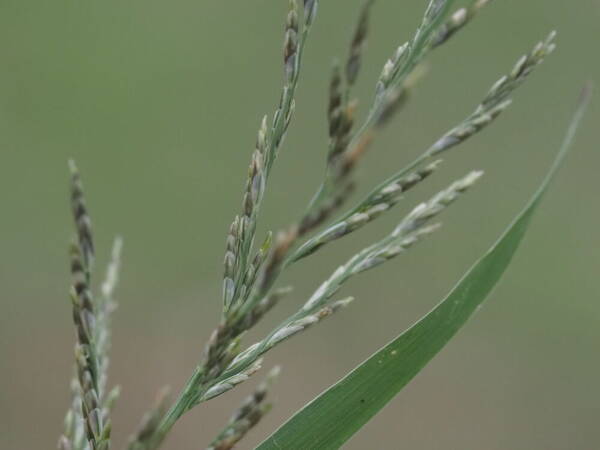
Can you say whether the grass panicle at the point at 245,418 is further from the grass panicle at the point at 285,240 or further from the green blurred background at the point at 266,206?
the green blurred background at the point at 266,206

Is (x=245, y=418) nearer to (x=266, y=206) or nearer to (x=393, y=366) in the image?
(x=393, y=366)

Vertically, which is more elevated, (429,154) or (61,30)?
(61,30)

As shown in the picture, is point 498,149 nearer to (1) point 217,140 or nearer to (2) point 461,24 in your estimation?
(1) point 217,140

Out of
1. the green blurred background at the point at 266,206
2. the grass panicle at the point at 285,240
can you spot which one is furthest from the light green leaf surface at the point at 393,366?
the green blurred background at the point at 266,206

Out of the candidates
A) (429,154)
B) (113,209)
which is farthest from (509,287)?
(429,154)

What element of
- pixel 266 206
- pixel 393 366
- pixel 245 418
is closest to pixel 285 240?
pixel 245 418

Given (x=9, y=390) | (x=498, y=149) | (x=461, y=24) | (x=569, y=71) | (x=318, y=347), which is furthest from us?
(x=569, y=71)

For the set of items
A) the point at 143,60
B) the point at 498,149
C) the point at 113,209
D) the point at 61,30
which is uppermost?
the point at 61,30
